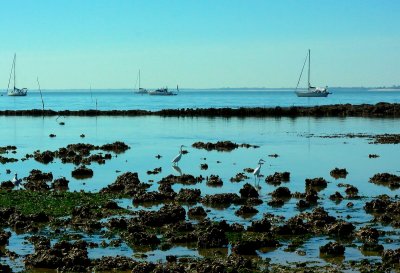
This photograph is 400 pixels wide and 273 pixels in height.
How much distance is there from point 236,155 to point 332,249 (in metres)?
28.8

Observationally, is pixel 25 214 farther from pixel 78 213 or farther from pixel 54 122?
pixel 54 122

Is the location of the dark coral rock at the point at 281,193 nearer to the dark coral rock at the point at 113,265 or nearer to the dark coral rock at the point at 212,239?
the dark coral rock at the point at 212,239

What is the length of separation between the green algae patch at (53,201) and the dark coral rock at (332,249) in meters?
9.53

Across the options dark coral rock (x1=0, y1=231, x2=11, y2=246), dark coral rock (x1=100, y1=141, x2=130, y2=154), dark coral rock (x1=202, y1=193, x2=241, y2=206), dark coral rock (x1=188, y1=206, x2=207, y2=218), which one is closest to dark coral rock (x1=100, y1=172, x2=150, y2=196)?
dark coral rock (x1=202, y1=193, x2=241, y2=206)

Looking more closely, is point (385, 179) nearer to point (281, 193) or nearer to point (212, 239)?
point (281, 193)

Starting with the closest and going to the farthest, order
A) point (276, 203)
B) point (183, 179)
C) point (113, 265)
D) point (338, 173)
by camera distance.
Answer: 1. point (113, 265)
2. point (276, 203)
3. point (183, 179)
4. point (338, 173)

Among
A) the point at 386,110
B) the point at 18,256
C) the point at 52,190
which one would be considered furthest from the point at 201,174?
the point at 386,110

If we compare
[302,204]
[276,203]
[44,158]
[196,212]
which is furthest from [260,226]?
[44,158]

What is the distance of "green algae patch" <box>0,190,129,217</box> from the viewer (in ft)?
86.7

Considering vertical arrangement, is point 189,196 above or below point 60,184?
above

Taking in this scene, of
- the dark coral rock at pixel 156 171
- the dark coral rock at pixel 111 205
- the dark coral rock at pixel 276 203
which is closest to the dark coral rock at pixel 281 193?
the dark coral rock at pixel 276 203

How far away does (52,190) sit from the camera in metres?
32.0

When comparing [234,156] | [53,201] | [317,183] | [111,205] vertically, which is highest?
[317,183]

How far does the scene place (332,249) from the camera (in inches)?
777
